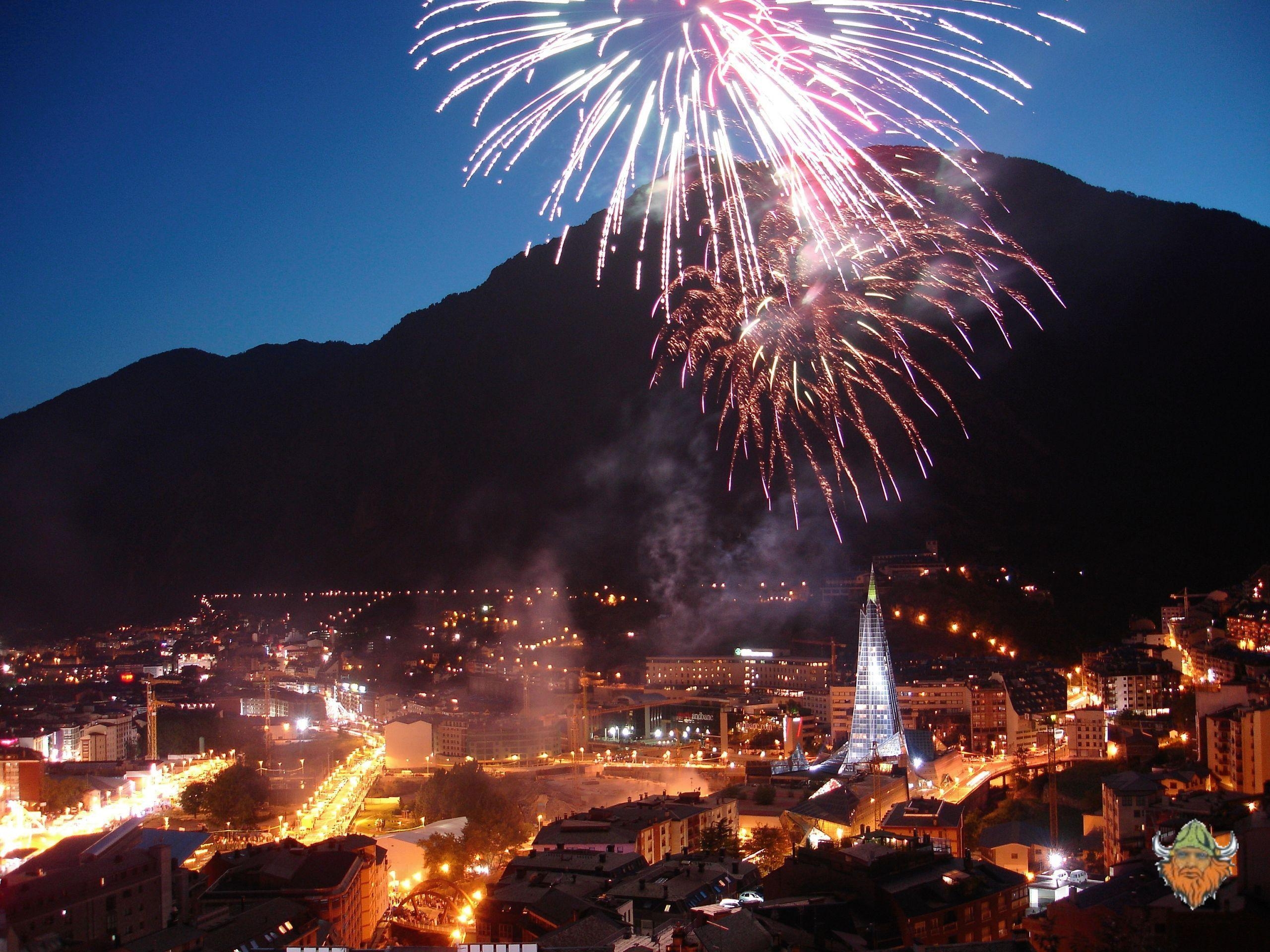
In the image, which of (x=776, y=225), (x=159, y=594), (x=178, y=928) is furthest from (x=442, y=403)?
(x=178, y=928)

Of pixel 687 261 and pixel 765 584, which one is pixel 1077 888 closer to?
pixel 765 584

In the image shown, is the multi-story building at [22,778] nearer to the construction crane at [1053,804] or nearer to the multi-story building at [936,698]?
the multi-story building at [936,698]

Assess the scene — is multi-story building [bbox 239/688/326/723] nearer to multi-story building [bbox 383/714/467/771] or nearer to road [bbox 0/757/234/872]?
multi-story building [bbox 383/714/467/771]

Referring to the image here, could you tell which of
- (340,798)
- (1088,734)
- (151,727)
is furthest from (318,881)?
(151,727)

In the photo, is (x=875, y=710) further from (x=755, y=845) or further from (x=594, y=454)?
(x=594, y=454)

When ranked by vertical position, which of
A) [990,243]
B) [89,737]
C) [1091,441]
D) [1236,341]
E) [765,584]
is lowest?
[89,737]

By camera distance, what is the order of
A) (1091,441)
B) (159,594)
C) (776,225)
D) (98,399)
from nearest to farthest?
(776,225) < (1091,441) < (159,594) < (98,399)
